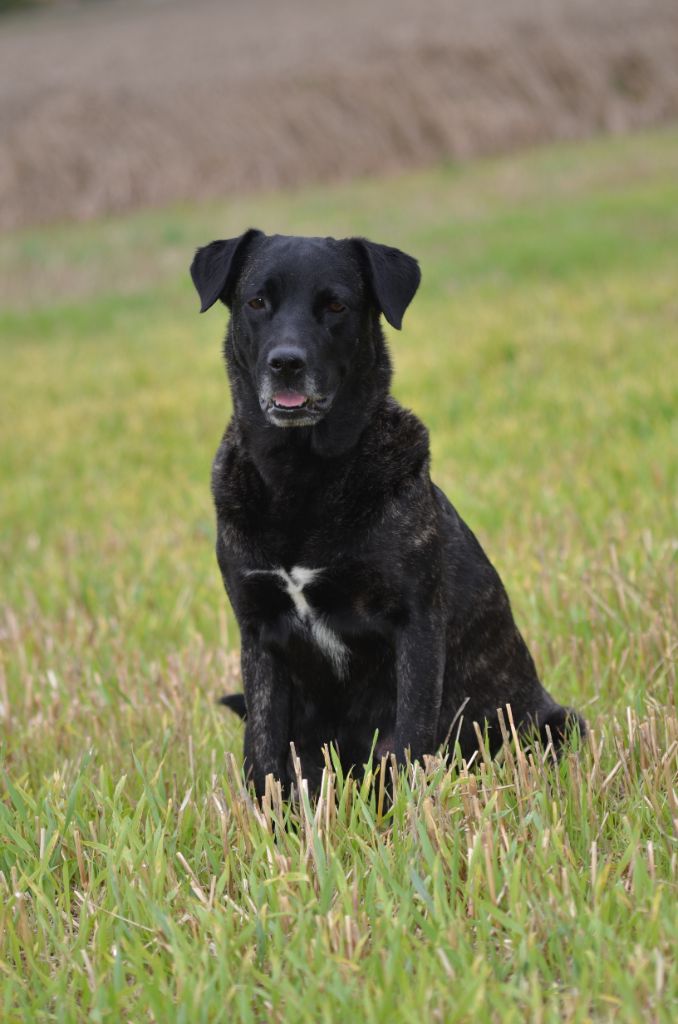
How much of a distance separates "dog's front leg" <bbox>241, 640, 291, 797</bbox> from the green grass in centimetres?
14

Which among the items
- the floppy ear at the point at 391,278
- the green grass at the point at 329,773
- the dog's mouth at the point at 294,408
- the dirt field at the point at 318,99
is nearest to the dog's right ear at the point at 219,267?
the floppy ear at the point at 391,278

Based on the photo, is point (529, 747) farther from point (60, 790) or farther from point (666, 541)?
point (666, 541)

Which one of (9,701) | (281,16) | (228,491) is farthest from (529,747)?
(281,16)

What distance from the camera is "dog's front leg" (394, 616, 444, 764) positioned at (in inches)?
141

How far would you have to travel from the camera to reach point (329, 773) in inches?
136

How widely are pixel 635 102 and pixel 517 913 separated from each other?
30.5m

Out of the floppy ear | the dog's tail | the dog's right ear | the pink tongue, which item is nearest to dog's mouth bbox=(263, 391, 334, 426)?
the pink tongue

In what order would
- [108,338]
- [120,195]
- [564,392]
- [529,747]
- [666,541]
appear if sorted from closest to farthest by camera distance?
1. [529,747]
2. [666,541]
3. [564,392]
4. [108,338]
5. [120,195]

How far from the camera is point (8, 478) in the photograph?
9453 millimetres

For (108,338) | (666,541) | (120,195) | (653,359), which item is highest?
(120,195)

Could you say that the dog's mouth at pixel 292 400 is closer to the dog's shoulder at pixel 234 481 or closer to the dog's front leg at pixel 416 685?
the dog's shoulder at pixel 234 481

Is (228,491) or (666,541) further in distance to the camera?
(666,541)

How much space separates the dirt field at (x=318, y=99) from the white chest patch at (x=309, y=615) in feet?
71.0

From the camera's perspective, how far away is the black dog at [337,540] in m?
3.60
